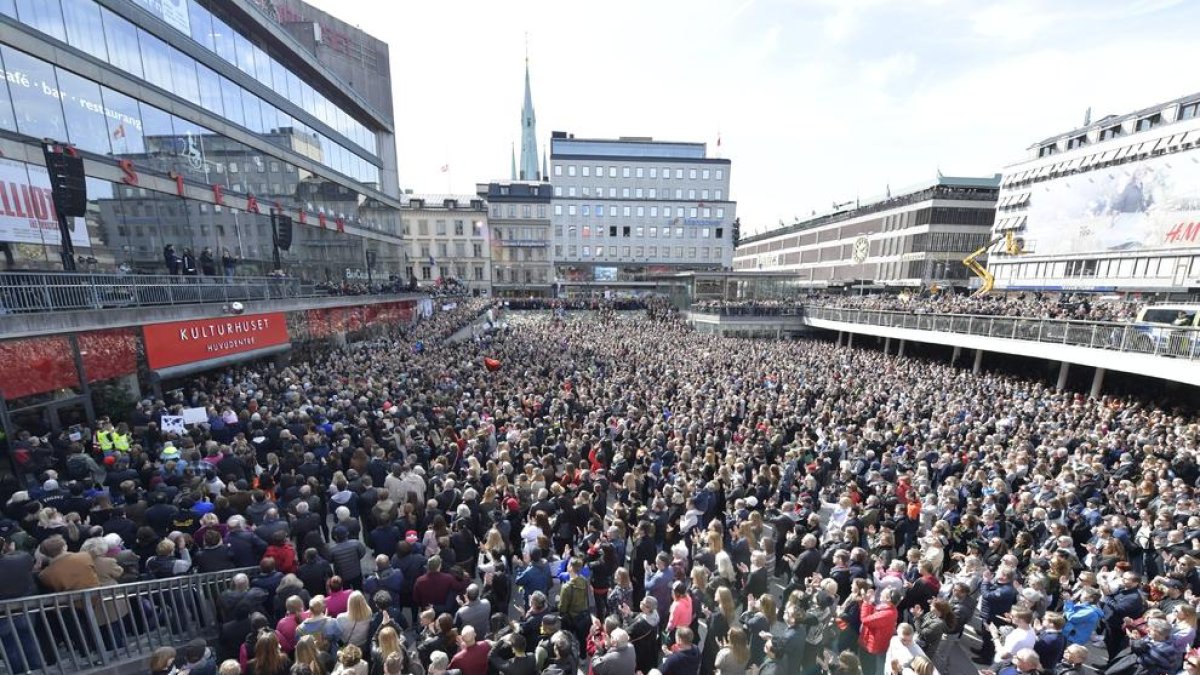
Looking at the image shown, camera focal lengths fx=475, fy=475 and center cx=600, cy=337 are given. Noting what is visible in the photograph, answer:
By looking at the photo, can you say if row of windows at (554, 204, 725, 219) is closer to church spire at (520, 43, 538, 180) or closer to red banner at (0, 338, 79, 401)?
red banner at (0, 338, 79, 401)

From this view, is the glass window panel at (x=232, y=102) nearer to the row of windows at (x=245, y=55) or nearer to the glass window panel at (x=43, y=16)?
the row of windows at (x=245, y=55)

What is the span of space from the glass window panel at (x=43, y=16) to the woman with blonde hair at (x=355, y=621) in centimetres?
1764

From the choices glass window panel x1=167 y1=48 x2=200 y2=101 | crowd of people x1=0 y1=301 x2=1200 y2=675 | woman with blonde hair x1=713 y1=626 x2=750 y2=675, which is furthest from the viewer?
glass window panel x1=167 y1=48 x2=200 y2=101

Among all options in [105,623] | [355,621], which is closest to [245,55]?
[105,623]

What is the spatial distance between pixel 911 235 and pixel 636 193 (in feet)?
118

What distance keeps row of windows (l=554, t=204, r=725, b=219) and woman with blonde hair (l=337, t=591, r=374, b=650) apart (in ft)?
226

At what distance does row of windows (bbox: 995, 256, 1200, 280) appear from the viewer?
32.1 m

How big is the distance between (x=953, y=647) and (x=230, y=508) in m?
10.1

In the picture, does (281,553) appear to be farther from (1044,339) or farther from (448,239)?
(448,239)

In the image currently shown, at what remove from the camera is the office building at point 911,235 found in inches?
2015

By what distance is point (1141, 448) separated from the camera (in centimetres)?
1082

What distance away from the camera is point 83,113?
1390 centimetres

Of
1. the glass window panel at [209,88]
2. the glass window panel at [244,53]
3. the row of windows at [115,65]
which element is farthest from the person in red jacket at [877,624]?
the glass window panel at [244,53]

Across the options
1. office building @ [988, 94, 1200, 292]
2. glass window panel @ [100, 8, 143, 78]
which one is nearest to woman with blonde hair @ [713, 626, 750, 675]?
glass window panel @ [100, 8, 143, 78]
